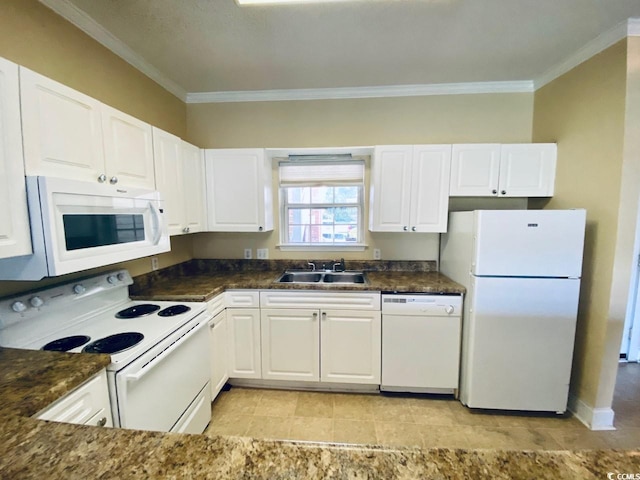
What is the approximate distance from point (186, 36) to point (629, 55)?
2.88m

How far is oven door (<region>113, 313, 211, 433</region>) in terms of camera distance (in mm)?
1214

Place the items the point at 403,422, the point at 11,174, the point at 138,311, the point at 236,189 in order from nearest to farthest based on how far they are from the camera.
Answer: the point at 11,174, the point at 138,311, the point at 403,422, the point at 236,189

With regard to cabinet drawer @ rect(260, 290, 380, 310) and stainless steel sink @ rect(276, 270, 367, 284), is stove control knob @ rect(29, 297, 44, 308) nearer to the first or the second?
cabinet drawer @ rect(260, 290, 380, 310)

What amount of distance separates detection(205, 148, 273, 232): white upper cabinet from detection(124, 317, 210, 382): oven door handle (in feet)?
3.26

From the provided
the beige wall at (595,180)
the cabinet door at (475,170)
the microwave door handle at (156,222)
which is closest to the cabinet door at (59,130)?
the microwave door handle at (156,222)

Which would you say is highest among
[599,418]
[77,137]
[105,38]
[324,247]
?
[105,38]

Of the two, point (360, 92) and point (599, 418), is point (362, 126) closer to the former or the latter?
point (360, 92)

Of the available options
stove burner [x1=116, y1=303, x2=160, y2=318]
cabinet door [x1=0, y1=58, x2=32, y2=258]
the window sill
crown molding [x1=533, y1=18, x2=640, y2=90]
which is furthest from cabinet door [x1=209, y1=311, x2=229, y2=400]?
crown molding [x1=533, y1=18, x2=640, y2=90]

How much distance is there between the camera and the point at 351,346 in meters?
2.28

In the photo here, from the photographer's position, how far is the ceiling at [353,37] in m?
1.58

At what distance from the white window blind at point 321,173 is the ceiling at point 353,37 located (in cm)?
74

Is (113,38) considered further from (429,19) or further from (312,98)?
(429,19)

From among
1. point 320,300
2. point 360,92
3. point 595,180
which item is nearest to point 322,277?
point 320,300

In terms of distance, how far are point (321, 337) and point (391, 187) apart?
1.44 metres
